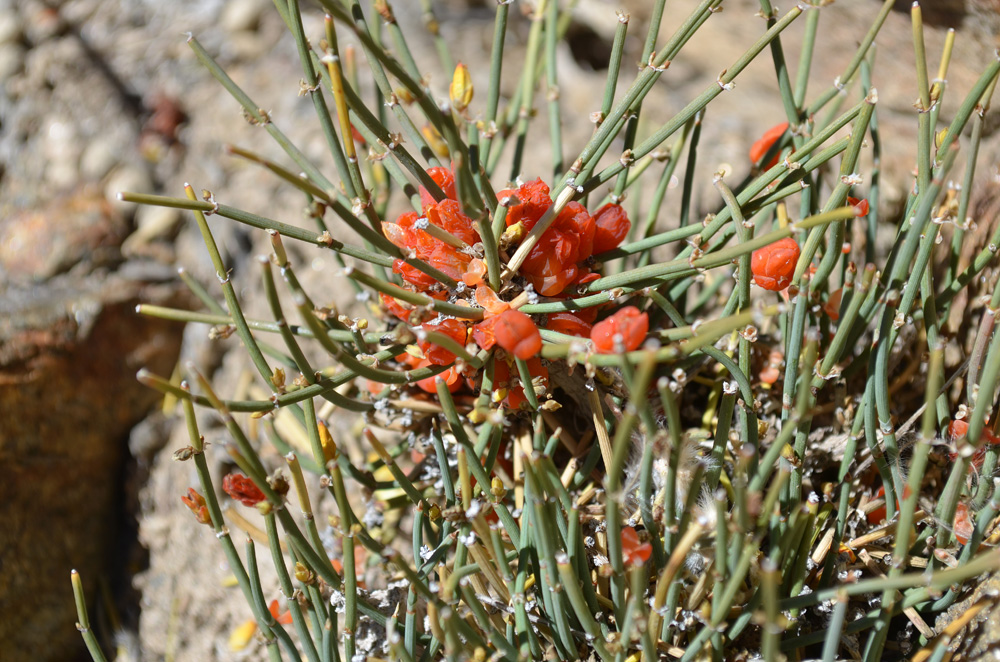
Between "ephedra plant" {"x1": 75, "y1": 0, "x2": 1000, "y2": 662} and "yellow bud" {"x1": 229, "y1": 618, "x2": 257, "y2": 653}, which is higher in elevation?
"ephedra plant" {"x1": 75, "y1": 0, "x2": 1000, "y2": 662}

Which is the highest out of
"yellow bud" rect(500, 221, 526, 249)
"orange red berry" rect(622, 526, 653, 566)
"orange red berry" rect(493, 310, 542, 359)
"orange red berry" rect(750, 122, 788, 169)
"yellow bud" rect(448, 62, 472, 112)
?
"yellow bud" rect(448, 62, 472, 112)

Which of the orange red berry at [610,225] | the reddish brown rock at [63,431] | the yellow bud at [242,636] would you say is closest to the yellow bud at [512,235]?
the orange red berry at [610,225]

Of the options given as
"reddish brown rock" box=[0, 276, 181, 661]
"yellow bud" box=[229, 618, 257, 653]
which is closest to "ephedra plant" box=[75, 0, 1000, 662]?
"yellow bud" box=[229, 618, 257, 653]

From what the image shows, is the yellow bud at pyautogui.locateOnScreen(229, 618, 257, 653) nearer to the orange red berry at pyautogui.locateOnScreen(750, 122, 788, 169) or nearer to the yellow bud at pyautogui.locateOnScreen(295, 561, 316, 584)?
the yellow bud at pyautogui.locateOnScreen(295, 561, 316, 584)

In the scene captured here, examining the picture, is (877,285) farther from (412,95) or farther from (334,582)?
(334,582)

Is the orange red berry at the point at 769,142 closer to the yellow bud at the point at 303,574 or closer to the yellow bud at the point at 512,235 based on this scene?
the yellow bud at the point at 512,235

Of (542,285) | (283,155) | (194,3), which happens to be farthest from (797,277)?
(194,3)

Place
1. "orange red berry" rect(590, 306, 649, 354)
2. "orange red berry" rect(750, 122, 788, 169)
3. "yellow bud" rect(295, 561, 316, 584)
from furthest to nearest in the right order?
"orange red berry" rect(750, 122, 788, 169) → "yellow bud" rect(295, 561, 316, 584) → "orange red berry" rect(590, 306, 649, 354)

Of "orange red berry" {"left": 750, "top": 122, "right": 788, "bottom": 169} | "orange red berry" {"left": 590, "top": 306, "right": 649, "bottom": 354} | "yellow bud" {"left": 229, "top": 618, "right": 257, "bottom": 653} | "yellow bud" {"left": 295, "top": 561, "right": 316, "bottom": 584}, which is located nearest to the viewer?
"orange red berry" {"left": 590, "top": 306, "right": 649, "bottom": 354}
